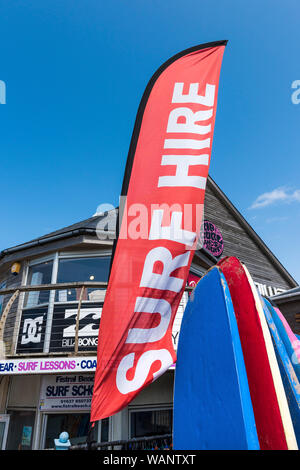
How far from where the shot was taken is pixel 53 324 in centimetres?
727

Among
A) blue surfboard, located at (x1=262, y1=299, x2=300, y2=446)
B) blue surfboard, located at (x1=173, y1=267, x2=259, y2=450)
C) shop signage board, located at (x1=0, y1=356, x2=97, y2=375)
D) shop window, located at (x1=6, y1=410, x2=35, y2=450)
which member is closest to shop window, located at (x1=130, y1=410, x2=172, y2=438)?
shop signage board, located at (x1=0, y1=356, x2=97, y2=375)

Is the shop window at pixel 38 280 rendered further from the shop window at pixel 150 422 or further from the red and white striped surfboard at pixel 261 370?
the red and white striped surfboard at pixel 261 370

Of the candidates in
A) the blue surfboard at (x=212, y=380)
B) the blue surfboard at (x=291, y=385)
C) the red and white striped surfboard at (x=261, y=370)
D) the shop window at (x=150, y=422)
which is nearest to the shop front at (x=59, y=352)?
the shop window at (x=150, y=422)

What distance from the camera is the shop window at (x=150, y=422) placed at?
6.62 metres

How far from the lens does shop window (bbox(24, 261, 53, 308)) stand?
316 inches

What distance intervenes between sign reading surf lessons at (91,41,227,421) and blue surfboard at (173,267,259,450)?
453 millimetres

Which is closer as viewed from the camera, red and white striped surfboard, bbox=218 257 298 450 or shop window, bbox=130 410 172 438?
red and white striped surfboard, bbox=218 257 298 450

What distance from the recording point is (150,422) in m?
6.77

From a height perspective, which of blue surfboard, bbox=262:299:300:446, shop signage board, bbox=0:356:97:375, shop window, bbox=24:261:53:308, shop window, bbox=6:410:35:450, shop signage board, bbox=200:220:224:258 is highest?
shop signage board, bbox=200:220:224:258

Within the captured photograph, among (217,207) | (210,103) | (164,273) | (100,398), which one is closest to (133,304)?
(164,273)

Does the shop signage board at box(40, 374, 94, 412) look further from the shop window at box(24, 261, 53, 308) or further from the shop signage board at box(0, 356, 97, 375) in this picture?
the shop window at box(24, 261, 53, 308)

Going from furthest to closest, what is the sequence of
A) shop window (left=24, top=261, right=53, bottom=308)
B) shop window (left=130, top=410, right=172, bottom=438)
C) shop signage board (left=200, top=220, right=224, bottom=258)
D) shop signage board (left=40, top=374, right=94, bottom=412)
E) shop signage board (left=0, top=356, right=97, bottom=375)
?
shop signage board (left=200, top=220, right=224, bottom=258)
shop window (left=24, top=261, right=53, bottom=308)
shop window (left=130, top=410, right=172, bottom=438)
shop signage board (left=40, top=374, right=94, bottom=412)
shop signage board (left=0, top=356, right=97, bottom=375)

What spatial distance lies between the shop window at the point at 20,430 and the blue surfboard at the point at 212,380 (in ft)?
19.3

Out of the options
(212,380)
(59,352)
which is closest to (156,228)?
(212,380)
